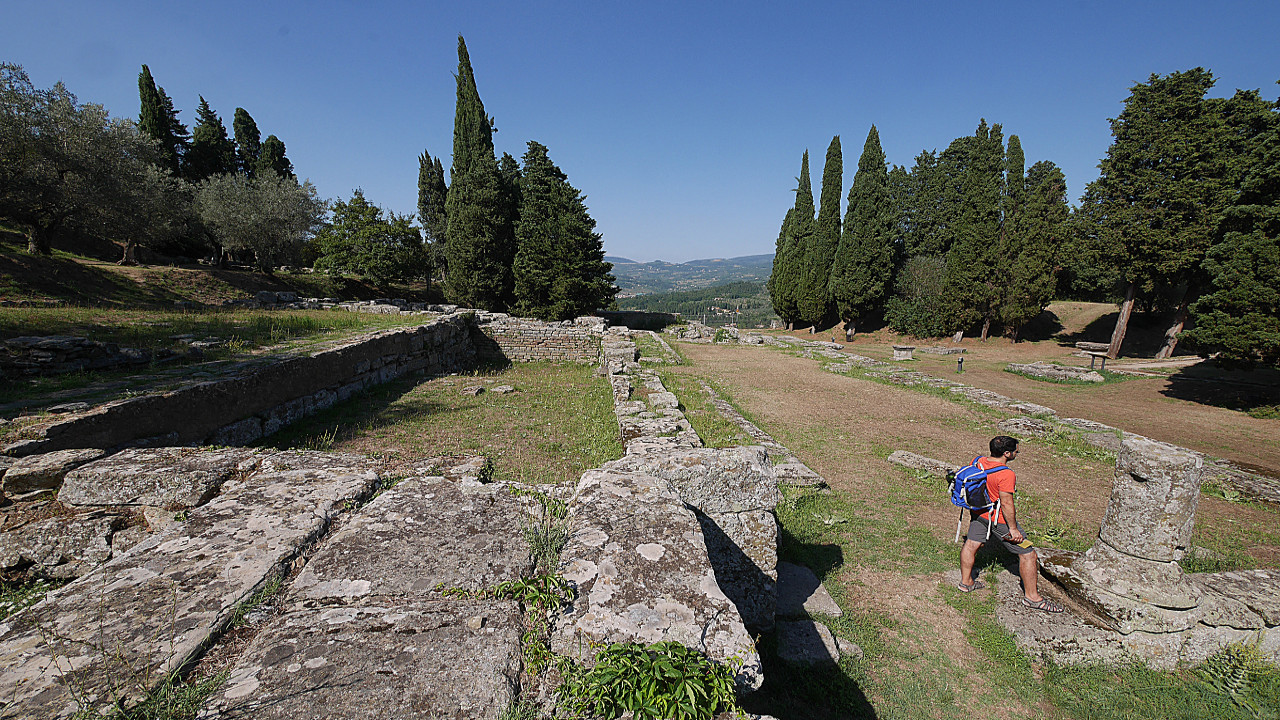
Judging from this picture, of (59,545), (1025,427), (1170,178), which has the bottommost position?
(1025,427)

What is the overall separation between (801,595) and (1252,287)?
1502cm

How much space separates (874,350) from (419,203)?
37.8m

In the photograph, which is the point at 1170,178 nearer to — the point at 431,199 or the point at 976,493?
the point at 976,493

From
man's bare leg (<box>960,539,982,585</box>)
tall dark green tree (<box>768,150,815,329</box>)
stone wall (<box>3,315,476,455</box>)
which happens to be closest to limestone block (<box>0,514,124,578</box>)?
stone wall (<box>3,315,476,455</box>)

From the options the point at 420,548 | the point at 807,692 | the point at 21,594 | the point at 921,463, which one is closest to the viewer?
the point at 420,548

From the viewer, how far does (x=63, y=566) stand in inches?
129

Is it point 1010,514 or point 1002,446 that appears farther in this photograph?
point 1002,446

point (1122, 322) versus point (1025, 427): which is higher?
point (1122, 322)

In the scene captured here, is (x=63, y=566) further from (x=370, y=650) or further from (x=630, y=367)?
(x=630, y=367)

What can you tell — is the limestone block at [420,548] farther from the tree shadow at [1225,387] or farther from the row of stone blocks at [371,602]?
the tree shadow at [1225,387]

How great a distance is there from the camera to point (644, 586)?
6.86 feet

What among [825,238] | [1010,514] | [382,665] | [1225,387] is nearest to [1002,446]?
[1010,514]

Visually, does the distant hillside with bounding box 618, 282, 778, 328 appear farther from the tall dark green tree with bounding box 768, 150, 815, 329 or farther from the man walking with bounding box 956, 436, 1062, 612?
the man walking with bounding box 956, 436, 1062, 612

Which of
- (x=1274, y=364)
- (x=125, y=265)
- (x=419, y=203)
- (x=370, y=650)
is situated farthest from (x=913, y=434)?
(x=419, y=203)
